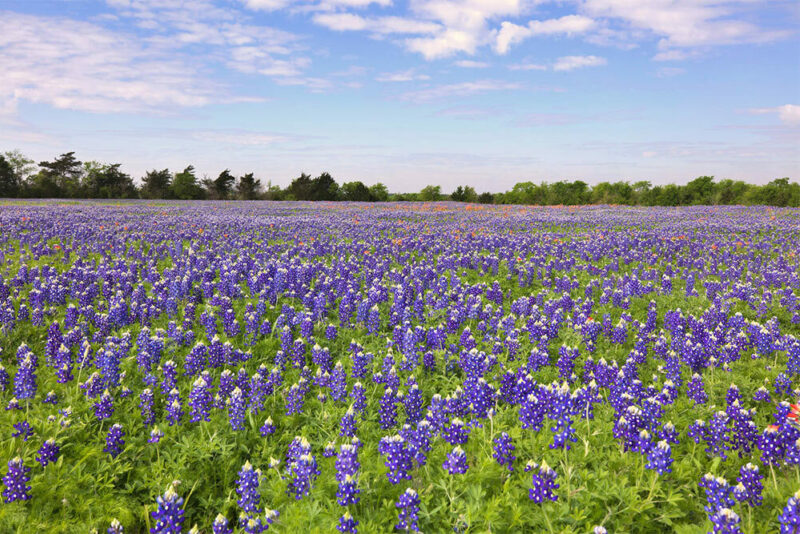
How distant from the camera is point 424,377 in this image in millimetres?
5410

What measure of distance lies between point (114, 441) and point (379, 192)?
76.0m

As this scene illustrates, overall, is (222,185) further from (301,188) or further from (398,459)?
(398,459)

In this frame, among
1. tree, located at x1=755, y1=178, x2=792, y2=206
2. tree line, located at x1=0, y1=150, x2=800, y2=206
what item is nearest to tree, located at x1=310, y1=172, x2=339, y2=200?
tree line, located at x1=0, y1=150, x2=800, y2=206

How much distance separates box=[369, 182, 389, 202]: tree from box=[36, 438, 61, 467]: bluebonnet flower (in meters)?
72.8

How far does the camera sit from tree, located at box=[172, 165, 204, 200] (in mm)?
69938

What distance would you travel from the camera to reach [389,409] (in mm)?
4109

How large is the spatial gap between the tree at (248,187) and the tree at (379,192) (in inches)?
760

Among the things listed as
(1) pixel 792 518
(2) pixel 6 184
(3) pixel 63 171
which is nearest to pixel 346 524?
(1) pixel 792 518

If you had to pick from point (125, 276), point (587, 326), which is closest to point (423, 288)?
point (587, 326)

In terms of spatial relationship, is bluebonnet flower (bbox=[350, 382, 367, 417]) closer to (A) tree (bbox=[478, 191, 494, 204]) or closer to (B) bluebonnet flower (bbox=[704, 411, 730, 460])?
(B) bluebonnet flower (bbox=[704, 411, 730, 460])

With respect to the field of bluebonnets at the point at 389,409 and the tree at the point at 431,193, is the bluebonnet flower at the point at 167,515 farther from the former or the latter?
the tree at the point at 431,193

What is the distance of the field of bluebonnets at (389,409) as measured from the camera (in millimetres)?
3070

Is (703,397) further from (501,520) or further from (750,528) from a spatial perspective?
(501,520)

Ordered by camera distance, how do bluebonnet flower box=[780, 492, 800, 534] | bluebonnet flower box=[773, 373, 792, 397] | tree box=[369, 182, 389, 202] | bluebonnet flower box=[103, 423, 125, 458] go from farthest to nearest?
1. tree box=[369, 182, 389, 202]
2. bluebonnet flower box=[773, 373, 792, 397]
3. bluebonnet flower box=[103, 423, 125, 458]
4. bluebonnet flower box=[780, 492, 800, 534]
